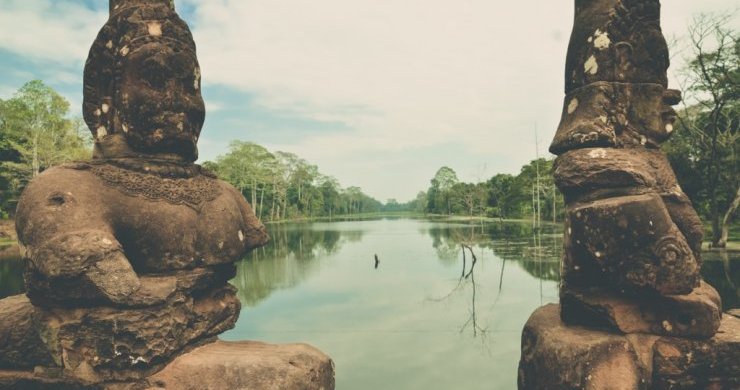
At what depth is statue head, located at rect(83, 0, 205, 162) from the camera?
9.41 feet

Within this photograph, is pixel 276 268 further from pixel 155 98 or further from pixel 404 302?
pixel 155 98

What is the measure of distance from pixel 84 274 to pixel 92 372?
541 millimetres

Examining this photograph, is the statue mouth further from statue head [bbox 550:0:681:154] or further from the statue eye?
the statue eye

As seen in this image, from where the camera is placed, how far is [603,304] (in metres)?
3.00

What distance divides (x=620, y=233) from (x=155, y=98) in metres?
3.05

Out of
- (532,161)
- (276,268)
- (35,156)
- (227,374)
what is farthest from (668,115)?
(532,161)

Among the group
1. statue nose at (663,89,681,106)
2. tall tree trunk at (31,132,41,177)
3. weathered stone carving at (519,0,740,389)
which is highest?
tall tree trunk at (31,132,41,177)

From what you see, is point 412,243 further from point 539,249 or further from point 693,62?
point 693,62

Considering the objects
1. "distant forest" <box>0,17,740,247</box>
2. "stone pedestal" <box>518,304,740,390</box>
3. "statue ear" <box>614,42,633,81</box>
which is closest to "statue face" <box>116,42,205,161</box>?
"stone pedestal" <box>518,304,740,390</box>

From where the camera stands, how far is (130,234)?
8.68 ft

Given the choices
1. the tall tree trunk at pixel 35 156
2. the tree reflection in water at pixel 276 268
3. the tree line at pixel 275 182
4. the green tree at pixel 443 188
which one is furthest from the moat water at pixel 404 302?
the green tree at pixel 443 188

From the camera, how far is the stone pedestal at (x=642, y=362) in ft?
9.17

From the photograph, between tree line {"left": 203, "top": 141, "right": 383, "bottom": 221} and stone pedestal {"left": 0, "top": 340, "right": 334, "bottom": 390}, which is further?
tree line {"left": 203, "top": 141, "right": 383, "bottom": 221}

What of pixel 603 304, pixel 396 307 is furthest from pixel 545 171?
pixel 603 304
